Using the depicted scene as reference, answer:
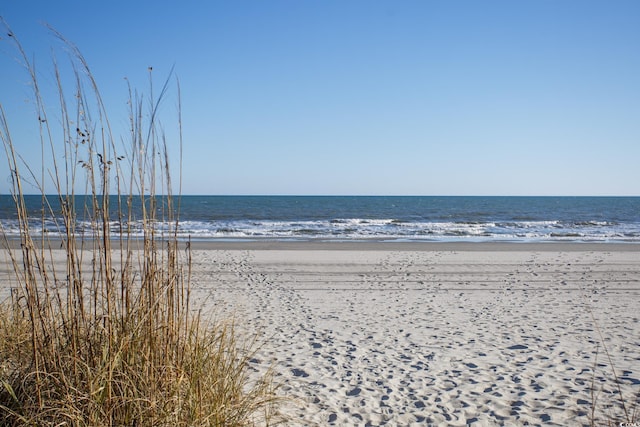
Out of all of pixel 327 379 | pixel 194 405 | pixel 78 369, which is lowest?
pixel 327 379

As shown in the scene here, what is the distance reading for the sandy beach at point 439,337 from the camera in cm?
340

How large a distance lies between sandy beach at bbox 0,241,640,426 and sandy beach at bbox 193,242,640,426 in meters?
0.02

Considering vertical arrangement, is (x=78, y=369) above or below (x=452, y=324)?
above

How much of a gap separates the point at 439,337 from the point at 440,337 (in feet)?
0.04

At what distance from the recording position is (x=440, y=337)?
5059 mm

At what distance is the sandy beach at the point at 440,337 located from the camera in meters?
3.41

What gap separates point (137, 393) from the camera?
2369 millimetres

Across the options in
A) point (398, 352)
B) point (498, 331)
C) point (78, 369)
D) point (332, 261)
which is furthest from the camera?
point (332, 261)

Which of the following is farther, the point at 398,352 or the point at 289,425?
the point at 398,352

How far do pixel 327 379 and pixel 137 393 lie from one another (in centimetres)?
187

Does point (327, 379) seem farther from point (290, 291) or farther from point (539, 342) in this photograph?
point (290, 291)

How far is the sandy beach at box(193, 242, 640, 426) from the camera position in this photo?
3.41 meters

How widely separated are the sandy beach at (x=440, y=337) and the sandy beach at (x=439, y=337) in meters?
0.02

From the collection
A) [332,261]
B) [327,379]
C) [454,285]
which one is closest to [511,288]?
[454,285]
